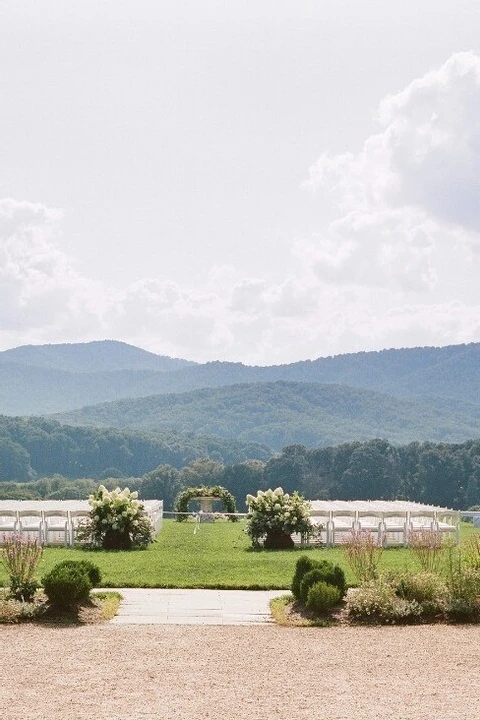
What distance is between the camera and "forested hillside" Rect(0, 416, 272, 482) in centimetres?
11588

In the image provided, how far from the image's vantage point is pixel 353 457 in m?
87.8

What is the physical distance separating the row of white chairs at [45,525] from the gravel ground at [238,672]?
8732 mm

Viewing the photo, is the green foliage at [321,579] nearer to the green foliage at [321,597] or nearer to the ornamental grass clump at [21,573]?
the green foliage at [321,597]

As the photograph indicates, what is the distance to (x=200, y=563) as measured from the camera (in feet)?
50.1

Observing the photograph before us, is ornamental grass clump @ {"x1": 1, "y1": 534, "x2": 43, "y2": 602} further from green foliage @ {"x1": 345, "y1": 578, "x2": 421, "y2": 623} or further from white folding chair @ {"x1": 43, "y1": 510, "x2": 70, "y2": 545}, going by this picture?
white folding chair @ {"x1": 43, "y1": 510, "x2": 70, "y2": 545}

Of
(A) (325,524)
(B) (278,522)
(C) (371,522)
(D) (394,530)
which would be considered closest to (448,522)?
(C) (371,522)

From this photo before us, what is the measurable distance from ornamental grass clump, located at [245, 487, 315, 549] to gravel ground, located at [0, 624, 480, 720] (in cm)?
827

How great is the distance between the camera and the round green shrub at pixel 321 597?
34.0 ft

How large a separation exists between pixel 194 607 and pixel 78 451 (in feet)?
374

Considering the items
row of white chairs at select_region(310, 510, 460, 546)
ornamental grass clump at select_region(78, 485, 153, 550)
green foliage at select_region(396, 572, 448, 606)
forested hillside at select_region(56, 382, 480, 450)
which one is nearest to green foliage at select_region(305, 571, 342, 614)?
green foliage at select_region(396, 572, 448, 606)

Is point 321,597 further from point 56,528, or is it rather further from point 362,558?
point 56,528

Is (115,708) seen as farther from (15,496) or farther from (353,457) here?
(353,457)

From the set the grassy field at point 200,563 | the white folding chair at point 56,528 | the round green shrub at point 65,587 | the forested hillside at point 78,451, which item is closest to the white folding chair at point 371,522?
the grassy field at point 200,563

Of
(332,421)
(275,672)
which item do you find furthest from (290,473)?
(332,421)
